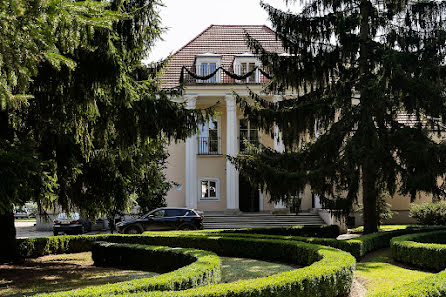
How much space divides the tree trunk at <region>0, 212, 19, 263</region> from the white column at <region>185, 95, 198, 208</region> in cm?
1564

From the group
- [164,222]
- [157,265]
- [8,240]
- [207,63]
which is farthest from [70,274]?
[207,63]

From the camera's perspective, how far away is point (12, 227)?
1368cm

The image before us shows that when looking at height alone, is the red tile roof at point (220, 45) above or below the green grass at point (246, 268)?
above

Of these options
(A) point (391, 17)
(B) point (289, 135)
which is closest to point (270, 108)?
(B) point (289, 135)

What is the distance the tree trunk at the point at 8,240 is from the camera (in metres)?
13.4

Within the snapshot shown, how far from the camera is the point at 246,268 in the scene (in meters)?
12.4

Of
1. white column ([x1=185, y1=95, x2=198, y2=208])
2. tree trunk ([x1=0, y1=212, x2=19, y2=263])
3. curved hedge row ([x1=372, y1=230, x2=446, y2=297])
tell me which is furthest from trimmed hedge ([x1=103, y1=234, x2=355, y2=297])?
white column ([x1=185, y1=95, x2=198, y2=208])

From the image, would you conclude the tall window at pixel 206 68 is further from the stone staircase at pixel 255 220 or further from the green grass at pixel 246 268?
the green grass at pixel 246 268

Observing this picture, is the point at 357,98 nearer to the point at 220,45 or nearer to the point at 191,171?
the point at 191,171

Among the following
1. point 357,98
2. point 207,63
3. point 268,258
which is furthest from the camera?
point 207,63

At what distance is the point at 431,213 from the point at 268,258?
14.2 metres

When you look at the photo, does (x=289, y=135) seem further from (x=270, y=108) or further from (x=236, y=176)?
(x=236, y=176)

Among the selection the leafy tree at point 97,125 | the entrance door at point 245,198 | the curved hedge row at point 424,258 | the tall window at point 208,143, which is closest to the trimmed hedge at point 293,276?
the curved hedge row at point 424,258

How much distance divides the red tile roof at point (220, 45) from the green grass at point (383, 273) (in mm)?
20129
